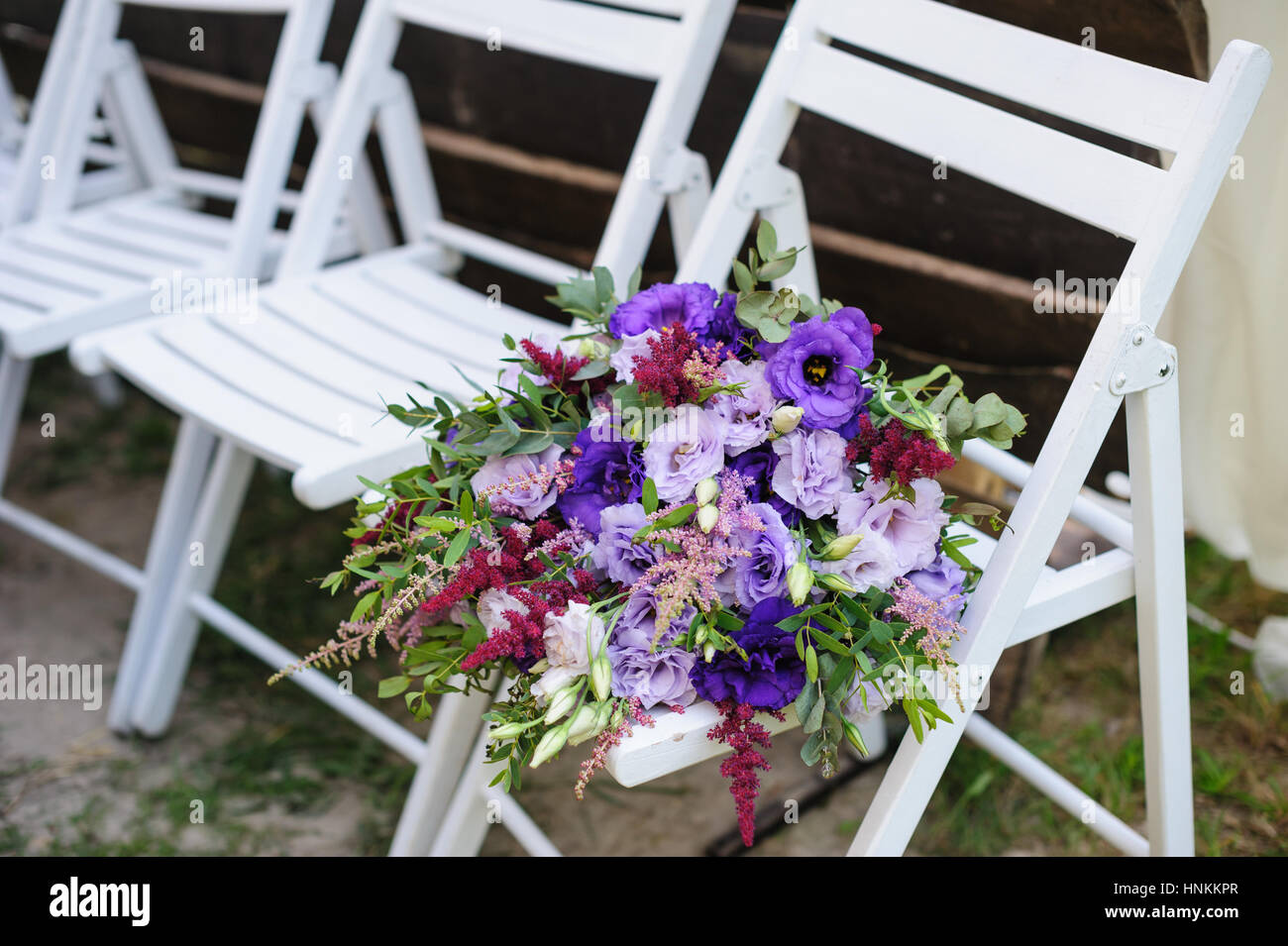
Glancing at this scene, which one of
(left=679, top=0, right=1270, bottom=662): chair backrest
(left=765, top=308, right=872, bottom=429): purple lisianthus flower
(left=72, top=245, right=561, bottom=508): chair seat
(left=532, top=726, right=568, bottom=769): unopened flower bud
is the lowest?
(left=72, top=245, right=561, bottom=508): chair seat

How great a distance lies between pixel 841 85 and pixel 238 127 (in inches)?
74.3

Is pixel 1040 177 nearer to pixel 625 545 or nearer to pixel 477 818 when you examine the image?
pixel 625 545

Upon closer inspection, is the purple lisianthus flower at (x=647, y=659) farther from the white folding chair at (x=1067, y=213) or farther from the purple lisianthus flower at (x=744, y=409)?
→ the purple lisianthus flower at (x=744, y=409)

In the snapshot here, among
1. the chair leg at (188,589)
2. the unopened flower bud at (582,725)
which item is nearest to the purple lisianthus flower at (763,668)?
the unopened flower bud at (582,725)

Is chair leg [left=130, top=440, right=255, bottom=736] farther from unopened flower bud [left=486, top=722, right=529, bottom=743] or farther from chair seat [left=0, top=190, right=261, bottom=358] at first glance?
unopened flower bud [left=486, top=722, right=529, bottom=743]

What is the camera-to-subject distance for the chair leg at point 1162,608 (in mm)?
1102

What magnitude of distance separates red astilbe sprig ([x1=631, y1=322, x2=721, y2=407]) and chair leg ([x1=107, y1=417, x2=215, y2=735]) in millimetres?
1120

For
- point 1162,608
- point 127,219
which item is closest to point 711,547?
point 1162,608

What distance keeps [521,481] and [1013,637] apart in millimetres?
524

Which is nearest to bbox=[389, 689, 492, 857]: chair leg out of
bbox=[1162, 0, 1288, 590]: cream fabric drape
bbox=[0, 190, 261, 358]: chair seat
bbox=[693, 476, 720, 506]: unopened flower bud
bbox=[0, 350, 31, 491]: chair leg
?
bbox=[693, 476, 720, 506]: unopened flower bud

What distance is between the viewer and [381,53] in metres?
1.86

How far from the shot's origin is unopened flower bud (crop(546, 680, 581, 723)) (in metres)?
0.94
